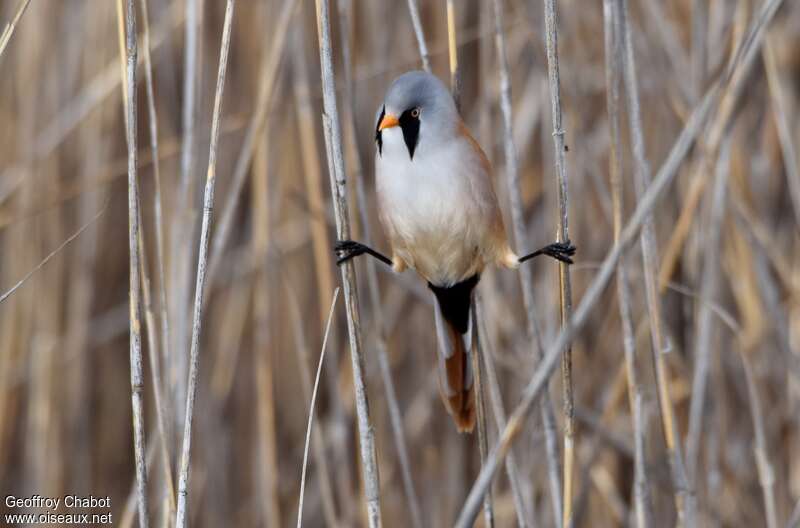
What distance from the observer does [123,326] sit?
2.41 meters

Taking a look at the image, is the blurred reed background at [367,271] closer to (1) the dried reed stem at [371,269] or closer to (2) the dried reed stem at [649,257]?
(1) the dried reed stem at [371,269]

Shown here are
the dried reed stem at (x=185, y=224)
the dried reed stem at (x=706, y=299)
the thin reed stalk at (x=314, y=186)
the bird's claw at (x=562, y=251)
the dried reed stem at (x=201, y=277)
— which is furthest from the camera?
the thin reed stalk at (x=314, y=186)

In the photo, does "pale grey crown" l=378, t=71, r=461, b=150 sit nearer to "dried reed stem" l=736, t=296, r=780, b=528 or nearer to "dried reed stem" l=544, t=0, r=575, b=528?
"dried reed stem" l=544, t=0, r=575, b=528

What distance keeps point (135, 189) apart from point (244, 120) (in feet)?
2.80

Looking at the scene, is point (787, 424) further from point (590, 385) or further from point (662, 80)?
point (662, 80)

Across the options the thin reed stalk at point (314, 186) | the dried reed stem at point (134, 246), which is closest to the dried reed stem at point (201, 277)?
the dried reed stem at point (134, 246)

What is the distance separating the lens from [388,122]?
4.36 ft

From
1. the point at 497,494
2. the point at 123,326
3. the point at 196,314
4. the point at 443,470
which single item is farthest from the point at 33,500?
the point at 196,314

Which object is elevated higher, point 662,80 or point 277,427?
point 662,80

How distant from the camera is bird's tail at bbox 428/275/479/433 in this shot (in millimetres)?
1549

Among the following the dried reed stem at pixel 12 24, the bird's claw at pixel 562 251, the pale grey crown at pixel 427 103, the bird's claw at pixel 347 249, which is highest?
the dried reed stem at pixel 12 24

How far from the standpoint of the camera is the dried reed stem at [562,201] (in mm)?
1195

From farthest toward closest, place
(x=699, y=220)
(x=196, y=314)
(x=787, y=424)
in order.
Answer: (x=787, y=424) → (x=699, y=220) → (x=196, y=314)

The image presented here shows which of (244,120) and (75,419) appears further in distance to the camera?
(75,419)
